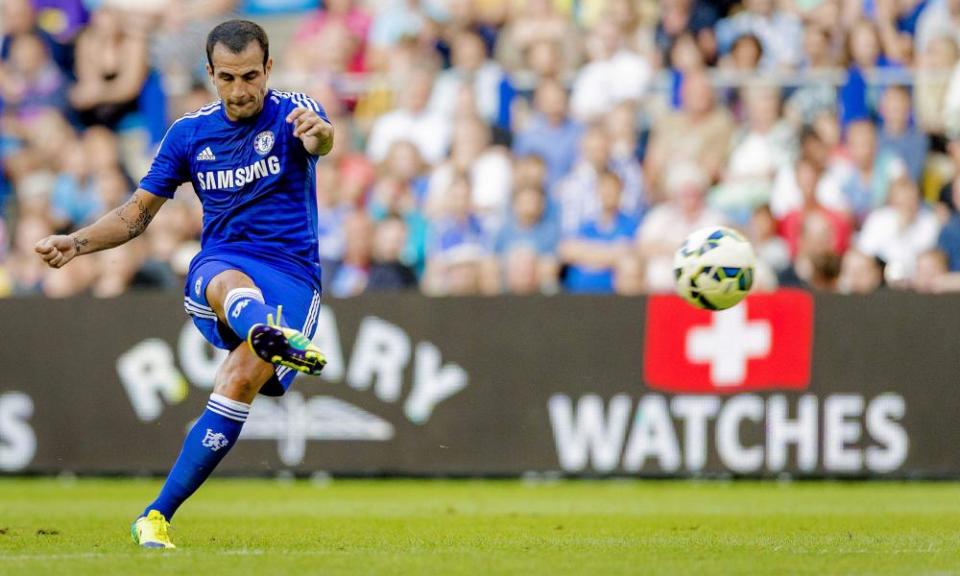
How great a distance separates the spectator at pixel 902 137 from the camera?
51.9ft

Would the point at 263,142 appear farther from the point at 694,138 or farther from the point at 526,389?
the point at 694,138

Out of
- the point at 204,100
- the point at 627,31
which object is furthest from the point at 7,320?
the point at 627,31

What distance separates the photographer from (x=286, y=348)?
7.31 meters

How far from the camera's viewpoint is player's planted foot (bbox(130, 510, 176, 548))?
804 centimetres

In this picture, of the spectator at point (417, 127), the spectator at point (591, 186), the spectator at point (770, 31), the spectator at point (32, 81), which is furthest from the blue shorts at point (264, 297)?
the spectator at point (32, 81)

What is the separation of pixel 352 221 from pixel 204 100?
3288 mm

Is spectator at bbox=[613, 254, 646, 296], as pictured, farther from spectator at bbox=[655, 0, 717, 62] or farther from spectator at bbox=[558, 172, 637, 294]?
spectator at bbox=[655, 0, 717, 62]

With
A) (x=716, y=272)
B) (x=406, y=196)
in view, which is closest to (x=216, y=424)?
(x=716, y=272)

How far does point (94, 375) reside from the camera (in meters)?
14.8

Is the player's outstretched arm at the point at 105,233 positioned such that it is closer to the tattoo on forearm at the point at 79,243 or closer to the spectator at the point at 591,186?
the tattoo on forearm at the point at 79,243

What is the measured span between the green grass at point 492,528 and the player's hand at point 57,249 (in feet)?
4.91

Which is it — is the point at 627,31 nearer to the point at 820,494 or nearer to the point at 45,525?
the point at 820,494

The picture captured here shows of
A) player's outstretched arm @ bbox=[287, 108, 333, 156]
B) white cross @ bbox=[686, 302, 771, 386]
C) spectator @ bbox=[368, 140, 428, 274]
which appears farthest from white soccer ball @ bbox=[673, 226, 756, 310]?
spectator @ bbox=[368, 140, 428, 274]

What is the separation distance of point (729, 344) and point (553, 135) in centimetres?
384
